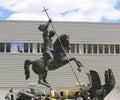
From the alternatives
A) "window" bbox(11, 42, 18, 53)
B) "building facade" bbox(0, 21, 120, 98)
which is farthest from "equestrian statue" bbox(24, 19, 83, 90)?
"window" bbox(11, 42, 18, 53)

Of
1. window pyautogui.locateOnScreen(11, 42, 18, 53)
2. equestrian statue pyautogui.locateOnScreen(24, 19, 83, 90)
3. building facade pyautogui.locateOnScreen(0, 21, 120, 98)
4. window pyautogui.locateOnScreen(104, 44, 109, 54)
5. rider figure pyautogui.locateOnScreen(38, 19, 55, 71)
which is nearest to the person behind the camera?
equestrian statue pyautogui.locateOnScreen(24, 19, 83, 90)

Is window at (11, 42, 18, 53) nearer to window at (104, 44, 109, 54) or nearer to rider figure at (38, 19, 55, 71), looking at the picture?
window at (104, 44, 109, 54)

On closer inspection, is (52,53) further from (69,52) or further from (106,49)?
(106,49)

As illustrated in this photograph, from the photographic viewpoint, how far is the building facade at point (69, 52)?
66.4m

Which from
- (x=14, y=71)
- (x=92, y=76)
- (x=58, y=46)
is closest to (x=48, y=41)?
(x=58, y=46)

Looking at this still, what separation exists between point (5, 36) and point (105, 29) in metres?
11.1

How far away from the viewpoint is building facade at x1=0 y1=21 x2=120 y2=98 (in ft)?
218

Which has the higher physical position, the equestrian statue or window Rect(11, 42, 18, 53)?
window Rect(11, 42, 18, 53)

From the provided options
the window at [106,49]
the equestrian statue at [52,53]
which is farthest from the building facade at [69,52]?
the equestrian statue at [52,53]

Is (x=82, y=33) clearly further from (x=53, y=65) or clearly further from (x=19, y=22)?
(x=53, y=65)

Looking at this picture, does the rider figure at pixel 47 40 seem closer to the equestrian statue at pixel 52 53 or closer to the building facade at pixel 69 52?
the equestrian statue at pixel 52 53

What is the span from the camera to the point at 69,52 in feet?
218

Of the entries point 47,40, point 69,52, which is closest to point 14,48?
point 69,52

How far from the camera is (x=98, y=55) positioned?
224ft
